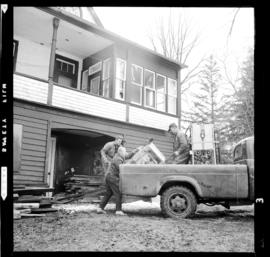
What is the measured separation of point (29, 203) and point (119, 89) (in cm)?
637

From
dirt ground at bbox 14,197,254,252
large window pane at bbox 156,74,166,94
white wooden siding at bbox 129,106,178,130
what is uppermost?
large window pane at bbox 156,74,166,94

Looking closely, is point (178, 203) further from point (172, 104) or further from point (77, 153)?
point (172, 104)

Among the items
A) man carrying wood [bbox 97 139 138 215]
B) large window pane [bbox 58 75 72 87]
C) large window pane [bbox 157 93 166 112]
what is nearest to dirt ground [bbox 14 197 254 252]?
man carrying wood [bbox 97 139 138 215]

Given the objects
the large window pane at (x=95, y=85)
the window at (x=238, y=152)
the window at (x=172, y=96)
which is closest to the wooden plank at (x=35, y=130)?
the large window pane at (x=95, y=85)

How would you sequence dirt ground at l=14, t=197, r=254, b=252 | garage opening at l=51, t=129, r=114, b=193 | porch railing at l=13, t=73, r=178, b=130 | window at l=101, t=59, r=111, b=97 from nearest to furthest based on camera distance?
dirt ground at l=14, t=197, r=254, b=252
porch railing at l=13, t=73, r=178, b=130
garage opening at l=51, t=129, r=114, b=193
window at l=101, t=59, r=111, b=97

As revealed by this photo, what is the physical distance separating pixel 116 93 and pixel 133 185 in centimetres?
611

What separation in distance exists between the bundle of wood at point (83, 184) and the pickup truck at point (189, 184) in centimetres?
382

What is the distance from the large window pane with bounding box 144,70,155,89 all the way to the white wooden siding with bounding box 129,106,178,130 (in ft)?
4.73

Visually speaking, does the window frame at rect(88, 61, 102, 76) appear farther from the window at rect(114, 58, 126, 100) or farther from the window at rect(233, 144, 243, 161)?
the window at rect(233, 144, 243, 161)

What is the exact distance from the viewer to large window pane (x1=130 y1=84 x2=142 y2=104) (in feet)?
40.6

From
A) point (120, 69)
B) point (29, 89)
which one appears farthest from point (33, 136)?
point (120, 69)

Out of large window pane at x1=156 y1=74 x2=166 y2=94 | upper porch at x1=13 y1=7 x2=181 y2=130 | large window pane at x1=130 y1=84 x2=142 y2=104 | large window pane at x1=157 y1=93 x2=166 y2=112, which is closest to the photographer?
upper porch at x1=13 y1=7 x2=181 y2=130

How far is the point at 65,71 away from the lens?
12.3 m
